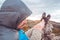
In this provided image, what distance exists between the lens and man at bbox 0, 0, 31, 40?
3.20 meters

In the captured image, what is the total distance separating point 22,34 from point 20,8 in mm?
421

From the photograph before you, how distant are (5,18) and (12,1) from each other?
32 centimetres

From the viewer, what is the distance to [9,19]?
321cm

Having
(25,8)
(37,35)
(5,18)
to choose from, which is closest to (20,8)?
(25,8)

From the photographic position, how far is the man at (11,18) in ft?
10.5

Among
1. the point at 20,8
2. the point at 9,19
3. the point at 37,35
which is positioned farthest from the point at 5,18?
the point at 37,35

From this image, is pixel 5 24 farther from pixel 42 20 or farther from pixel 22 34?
pixel 42 20

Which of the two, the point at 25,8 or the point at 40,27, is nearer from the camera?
the point at 25,8

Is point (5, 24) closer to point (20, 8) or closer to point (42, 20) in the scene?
point (20, 8)

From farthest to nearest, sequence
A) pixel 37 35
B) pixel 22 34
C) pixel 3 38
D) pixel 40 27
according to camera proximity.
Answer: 1. pixel 37 35
2. pixel 40 27
3. pixel 22 34
4. pixel 3 38

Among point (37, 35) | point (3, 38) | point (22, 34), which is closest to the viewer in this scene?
point (3, 38)

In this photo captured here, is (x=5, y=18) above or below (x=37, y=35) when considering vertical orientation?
above

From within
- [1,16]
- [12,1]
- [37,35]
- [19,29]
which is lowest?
[37,35]

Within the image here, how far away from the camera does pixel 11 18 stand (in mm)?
3213
